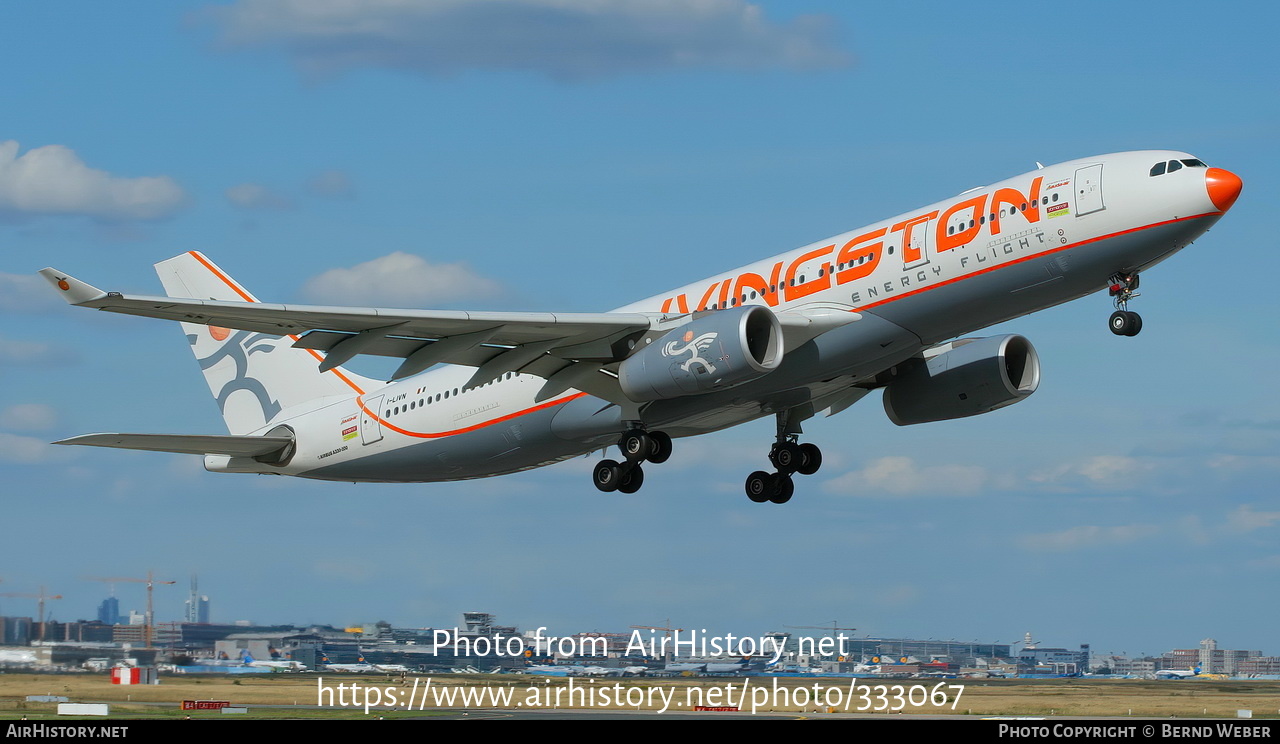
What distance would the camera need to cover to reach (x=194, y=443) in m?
36.1

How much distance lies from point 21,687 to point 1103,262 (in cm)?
2768

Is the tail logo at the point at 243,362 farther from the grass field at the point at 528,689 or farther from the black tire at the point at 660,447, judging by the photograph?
the black tire at the point at 660,447

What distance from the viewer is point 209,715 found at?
33500 mm

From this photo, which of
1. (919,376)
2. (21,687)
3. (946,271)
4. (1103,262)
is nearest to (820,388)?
(919,376)

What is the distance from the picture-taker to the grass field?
35250 mm

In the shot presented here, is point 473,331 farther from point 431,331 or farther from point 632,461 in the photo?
point 632,461

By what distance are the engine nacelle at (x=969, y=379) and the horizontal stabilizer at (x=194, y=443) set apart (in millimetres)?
16648

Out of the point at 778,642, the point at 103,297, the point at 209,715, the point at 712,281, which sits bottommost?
the point at 209,715

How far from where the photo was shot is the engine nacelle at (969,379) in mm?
34125

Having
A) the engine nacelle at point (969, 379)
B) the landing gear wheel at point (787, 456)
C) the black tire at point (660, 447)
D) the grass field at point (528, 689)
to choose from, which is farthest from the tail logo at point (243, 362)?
the engine nacelle at point (969, 379)

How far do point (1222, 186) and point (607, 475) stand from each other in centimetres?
1530

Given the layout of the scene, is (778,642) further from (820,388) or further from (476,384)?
(476,384)

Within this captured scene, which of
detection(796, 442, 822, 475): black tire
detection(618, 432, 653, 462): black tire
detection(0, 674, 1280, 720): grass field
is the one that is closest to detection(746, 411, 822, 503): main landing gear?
detection(796, 442, 822, 475): black tire

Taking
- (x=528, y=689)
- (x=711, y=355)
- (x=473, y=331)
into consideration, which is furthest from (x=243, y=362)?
(x=711, y=355)
